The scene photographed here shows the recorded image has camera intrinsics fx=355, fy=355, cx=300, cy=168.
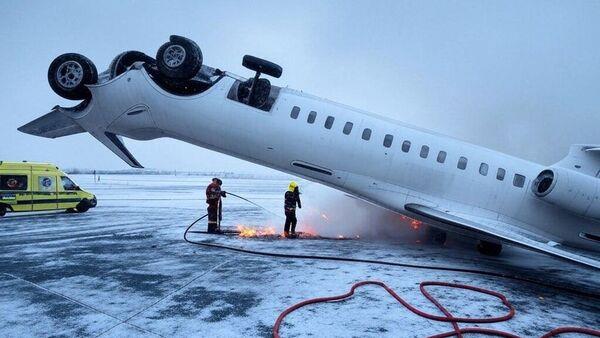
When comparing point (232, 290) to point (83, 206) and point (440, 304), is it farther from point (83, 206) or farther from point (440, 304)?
point (83, 206)

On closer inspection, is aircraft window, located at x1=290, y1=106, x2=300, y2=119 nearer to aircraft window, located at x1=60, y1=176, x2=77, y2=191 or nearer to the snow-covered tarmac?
the snow-covered tarmac

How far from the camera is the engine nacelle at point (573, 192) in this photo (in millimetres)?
9633

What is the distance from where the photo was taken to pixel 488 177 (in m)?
10.6

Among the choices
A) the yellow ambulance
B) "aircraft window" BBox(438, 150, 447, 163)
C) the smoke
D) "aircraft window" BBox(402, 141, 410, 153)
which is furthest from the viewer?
the yellow ambulance

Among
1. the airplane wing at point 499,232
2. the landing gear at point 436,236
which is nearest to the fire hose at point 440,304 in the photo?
the airplane wing at point 499,232

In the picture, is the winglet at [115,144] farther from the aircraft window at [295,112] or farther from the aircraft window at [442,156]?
the aircraft window at [442,156]

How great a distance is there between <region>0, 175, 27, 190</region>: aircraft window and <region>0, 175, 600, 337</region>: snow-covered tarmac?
5.98 meters

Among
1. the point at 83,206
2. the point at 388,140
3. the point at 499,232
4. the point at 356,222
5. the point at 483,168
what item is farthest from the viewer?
the point at 83,206

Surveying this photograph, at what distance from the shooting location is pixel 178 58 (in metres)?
9.09

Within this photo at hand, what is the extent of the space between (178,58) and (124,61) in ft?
7.09

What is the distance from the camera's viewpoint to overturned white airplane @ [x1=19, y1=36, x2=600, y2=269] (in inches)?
382

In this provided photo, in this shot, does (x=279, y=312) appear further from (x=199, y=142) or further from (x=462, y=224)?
(x=199, y=142)

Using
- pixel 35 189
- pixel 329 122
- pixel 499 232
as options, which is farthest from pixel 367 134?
pixel 35 189

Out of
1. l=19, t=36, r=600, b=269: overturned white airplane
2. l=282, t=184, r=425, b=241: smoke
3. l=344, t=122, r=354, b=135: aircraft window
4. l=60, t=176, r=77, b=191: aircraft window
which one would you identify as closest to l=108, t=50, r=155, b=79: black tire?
l=19, t=36, r=600, b=269: overturned white airplane
